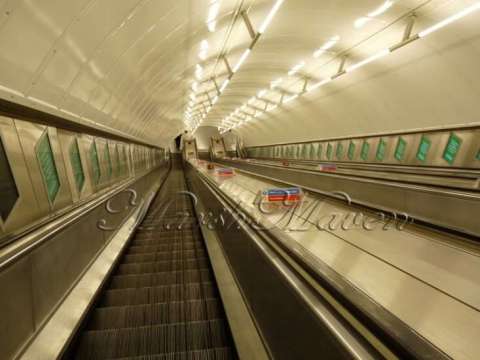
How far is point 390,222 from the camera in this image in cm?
467

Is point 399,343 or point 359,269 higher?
point 399,343

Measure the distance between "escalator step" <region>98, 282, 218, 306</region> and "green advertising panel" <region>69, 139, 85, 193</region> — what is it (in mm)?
3090

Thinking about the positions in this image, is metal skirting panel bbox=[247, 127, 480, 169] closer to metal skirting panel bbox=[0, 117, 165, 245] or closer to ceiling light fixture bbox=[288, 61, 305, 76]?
ceiling light fixture bbox=[288, 61, 305, 76]

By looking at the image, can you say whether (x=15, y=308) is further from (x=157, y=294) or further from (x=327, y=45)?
(x=327, y=45)

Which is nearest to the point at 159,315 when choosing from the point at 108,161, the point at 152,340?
the point at 152,340

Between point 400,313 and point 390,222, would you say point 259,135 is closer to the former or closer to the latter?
point 390,222

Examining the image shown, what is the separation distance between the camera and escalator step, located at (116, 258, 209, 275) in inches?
162

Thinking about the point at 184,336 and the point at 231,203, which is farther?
the point at 231,203

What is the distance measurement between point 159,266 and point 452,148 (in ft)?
31.5

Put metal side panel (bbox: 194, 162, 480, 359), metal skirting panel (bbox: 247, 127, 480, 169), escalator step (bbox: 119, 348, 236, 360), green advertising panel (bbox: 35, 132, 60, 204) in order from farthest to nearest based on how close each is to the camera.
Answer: metal skirting panel (bbox: 247, 127, 480, 169), green advertising panel (bbox: 35, 132, 60, 204), escalator step (bbox: 119, 348, 236, 360), metal side panel (bbox: 194, 162, 480, 359)

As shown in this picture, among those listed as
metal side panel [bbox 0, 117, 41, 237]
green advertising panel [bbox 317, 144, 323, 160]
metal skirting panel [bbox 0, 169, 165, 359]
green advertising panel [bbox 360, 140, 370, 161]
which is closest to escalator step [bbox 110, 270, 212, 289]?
metal skirting panel [bbox 0, 169, 165, 359]

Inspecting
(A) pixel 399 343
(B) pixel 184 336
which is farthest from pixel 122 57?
(A) pixel 399 343

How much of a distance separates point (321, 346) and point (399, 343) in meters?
0.33

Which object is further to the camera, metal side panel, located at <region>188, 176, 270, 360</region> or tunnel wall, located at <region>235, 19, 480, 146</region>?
tunnel wall, located at <region>235, 19, 480, 146</region>
